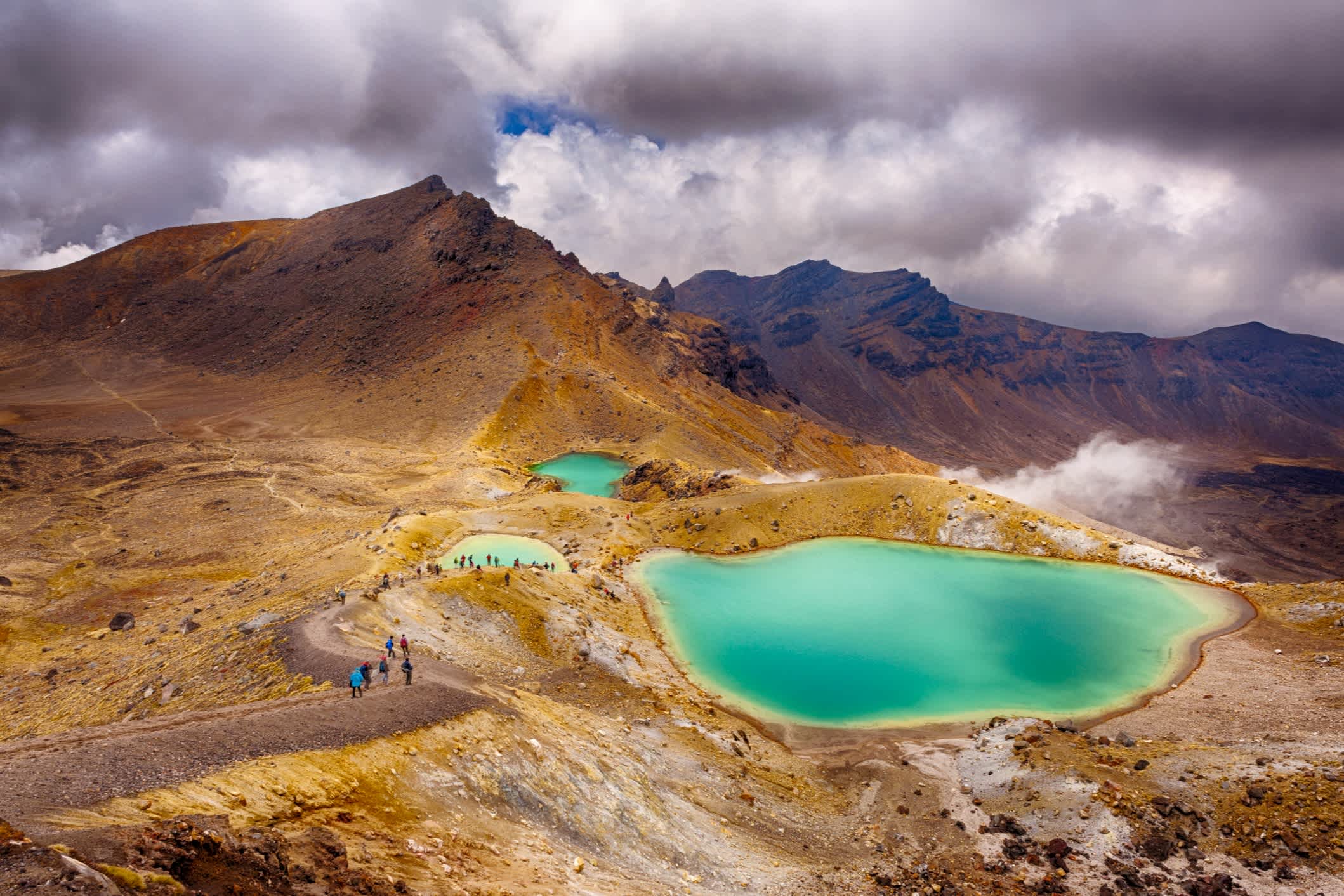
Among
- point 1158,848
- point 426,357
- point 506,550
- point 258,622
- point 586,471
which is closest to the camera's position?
point 1158,848

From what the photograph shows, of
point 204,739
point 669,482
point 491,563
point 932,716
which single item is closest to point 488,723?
point 204,739

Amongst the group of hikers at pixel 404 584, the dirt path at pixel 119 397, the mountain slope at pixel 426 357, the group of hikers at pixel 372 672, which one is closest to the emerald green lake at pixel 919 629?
the group of hikers at pixel 404 584

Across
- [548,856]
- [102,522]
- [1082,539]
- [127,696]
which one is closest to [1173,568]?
[1082,539]

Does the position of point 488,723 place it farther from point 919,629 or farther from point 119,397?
point 119,397

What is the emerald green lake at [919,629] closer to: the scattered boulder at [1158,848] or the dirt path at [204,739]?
the scattered boulder at [1158,848]

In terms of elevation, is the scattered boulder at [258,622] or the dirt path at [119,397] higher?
the dirt path at [119,397]

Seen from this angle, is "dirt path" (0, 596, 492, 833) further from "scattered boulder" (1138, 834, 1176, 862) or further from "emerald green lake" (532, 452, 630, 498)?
"emerald green lake" (532, 452, 630, 498)
